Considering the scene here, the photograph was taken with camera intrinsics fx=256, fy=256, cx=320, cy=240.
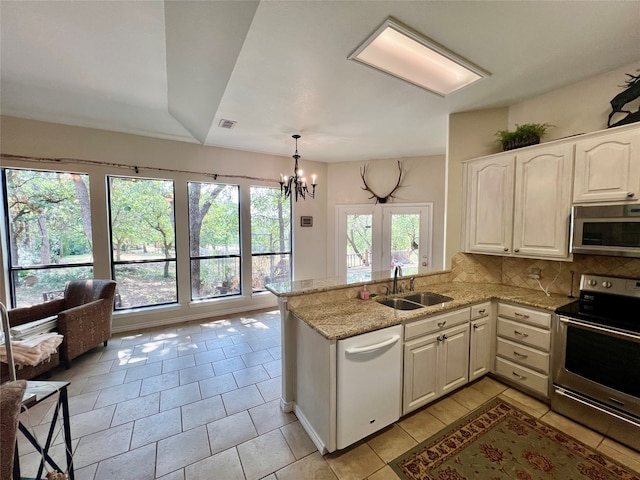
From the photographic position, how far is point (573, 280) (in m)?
2.54

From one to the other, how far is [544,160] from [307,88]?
234 cm

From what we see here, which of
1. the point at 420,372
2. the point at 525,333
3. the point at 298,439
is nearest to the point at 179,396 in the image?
the point at 298,439

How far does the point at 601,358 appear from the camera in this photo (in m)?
1.91

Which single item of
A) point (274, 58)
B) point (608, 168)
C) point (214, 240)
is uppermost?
point (274, 58)

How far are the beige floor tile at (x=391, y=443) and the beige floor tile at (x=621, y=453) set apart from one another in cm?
131

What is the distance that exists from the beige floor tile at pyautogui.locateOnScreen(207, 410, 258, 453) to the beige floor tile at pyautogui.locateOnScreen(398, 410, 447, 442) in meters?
1.20

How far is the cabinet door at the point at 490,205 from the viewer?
2664 mm

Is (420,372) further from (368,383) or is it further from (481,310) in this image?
(481,310)

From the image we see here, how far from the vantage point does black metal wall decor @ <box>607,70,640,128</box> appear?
205 cm

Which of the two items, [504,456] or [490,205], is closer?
[504,456]

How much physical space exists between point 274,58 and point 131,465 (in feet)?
10.2

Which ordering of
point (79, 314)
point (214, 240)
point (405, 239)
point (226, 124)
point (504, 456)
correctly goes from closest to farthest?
→ 1. point (504, 456)
2. point (79, 314)
3. point (226, 124)
4. point (214, 240)
5. point (405, 239)

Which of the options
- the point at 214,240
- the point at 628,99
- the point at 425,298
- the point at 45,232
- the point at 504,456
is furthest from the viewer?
the point at 214,240

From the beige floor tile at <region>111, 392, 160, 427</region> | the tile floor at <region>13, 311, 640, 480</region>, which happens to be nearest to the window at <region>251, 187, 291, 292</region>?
the tile floor at <region>13, 311, 640, 480</region>
